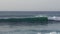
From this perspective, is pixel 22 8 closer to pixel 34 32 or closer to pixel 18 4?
pixel 18 4

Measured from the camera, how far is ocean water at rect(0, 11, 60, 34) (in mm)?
598

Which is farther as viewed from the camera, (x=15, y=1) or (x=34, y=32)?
(x=15, y=1)

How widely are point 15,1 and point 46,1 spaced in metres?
0.23

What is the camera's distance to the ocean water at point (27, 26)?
23.5 inches

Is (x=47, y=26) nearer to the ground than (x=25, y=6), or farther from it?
nearer to the ground

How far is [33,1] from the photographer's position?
0.72 meters

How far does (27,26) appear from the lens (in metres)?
0.63

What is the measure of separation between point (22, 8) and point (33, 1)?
0.10m

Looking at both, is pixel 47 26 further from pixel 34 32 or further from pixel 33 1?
pixel 33 1

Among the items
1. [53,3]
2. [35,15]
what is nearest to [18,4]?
[35,15]

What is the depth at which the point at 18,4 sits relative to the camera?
72 centimetres

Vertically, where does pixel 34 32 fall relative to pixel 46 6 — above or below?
below

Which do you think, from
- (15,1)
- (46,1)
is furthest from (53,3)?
(15,1)

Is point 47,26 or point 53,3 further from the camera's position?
point 53,3
